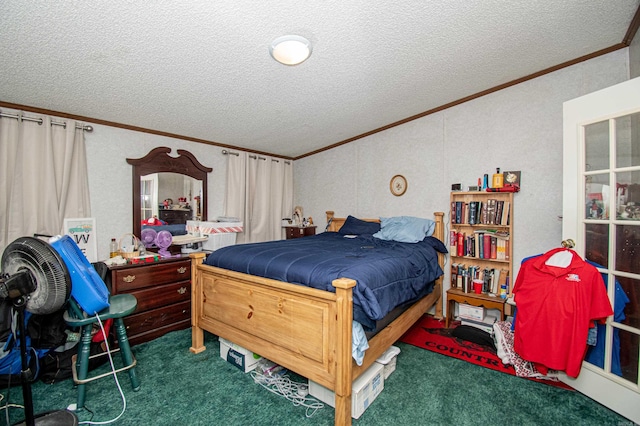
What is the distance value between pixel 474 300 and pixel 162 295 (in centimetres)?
302

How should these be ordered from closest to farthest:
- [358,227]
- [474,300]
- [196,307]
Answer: [196,307]
[474,300]
[358,227]

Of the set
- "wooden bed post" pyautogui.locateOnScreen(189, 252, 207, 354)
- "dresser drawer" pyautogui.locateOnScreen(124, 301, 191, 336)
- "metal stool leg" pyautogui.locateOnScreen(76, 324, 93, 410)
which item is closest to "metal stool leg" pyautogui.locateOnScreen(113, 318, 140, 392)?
"metal stool leg" pyautogui.locateOnScreen(76, 324, 93, 410)

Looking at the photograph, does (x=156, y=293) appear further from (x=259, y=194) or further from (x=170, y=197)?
(x=259, y=194)

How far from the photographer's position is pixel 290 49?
1.81 meters

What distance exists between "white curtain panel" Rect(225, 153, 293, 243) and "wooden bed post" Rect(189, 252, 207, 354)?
1.59 metres

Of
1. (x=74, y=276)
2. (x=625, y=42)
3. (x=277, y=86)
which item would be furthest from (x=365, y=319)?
(x=625, y=42)

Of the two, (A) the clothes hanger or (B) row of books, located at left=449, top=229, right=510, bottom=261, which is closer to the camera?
(A) the clothes hanger

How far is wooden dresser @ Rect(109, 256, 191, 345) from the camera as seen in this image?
8.17ft

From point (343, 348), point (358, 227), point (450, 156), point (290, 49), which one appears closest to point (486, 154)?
point (450, 156)

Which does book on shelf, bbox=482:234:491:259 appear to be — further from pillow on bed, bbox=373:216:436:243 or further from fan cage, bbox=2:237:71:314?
fan cage, bbox=2:237:71:314

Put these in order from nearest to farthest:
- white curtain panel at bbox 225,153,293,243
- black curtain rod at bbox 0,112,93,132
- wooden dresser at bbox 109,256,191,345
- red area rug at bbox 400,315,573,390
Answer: red area rug at bbox 400,315,573,390 → black curtain rod at bbox 0,112,93,132 → wooden dresser at bbox 109,256,191,345 → white curtain panel at bbox 225,153,293,243

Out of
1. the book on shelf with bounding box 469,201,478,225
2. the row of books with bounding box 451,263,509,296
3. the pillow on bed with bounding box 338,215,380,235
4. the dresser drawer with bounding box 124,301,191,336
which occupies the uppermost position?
the book on shelf with bounding box 469,201,478,225

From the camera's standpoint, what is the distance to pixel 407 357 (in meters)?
2.30

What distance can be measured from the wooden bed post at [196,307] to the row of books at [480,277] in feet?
8.30
